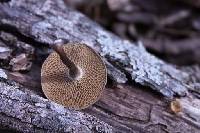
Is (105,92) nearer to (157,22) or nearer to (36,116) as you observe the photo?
(36,116)

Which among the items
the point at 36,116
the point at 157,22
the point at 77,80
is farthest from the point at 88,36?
the point at 157,22

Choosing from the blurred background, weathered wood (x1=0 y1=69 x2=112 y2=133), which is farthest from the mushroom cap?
the blurred background

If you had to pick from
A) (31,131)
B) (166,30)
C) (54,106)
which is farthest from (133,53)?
(166,30)

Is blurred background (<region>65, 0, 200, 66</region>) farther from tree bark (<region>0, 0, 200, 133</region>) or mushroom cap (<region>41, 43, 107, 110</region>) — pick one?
mushroom cap (<region>41, 43, 107, 110</region>)

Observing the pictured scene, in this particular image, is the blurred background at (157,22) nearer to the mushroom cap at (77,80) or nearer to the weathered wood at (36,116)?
the mushroom cap at (77,80)

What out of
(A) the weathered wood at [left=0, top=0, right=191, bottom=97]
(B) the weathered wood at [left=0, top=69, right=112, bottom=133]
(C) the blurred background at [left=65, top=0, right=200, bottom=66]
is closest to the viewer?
(B) the weathered wood at [left=0, top=69, right=112, bottom=133]

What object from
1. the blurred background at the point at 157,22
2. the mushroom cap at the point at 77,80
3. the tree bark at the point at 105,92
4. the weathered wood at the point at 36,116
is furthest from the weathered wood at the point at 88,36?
the blurred background at the point at 157,22
